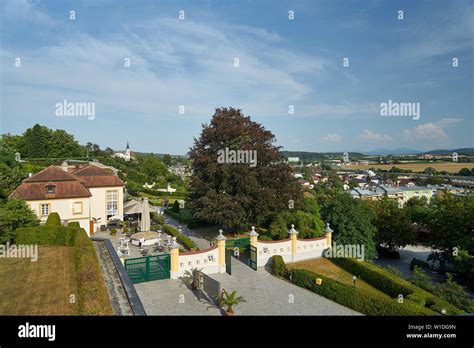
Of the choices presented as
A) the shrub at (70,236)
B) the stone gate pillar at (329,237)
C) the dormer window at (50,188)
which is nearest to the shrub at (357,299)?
the stone gate pillar at (329,237)

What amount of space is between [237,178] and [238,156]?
1.78m

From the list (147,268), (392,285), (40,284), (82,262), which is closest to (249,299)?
(147,268)

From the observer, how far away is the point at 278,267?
17.6 metres

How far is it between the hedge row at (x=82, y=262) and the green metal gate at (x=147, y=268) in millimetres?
1991

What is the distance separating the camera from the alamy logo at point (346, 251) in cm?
2066

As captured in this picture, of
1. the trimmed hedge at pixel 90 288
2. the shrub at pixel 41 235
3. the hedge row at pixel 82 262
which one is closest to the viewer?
the trimmed hedge at pixel 90 288

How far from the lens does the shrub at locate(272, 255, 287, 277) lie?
57.1ft

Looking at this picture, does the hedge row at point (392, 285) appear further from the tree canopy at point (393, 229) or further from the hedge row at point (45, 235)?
the hedge row at point (45, 235)

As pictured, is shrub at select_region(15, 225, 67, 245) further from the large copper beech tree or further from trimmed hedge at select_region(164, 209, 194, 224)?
trimmed hedge at select_region(164, 209, 194, 224)

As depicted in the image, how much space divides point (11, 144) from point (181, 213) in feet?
121

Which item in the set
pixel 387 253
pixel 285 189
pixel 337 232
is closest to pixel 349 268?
pixel 337 232

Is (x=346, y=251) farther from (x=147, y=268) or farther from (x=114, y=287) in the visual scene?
(x=114, y=287)

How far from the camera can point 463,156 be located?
14688 cm
